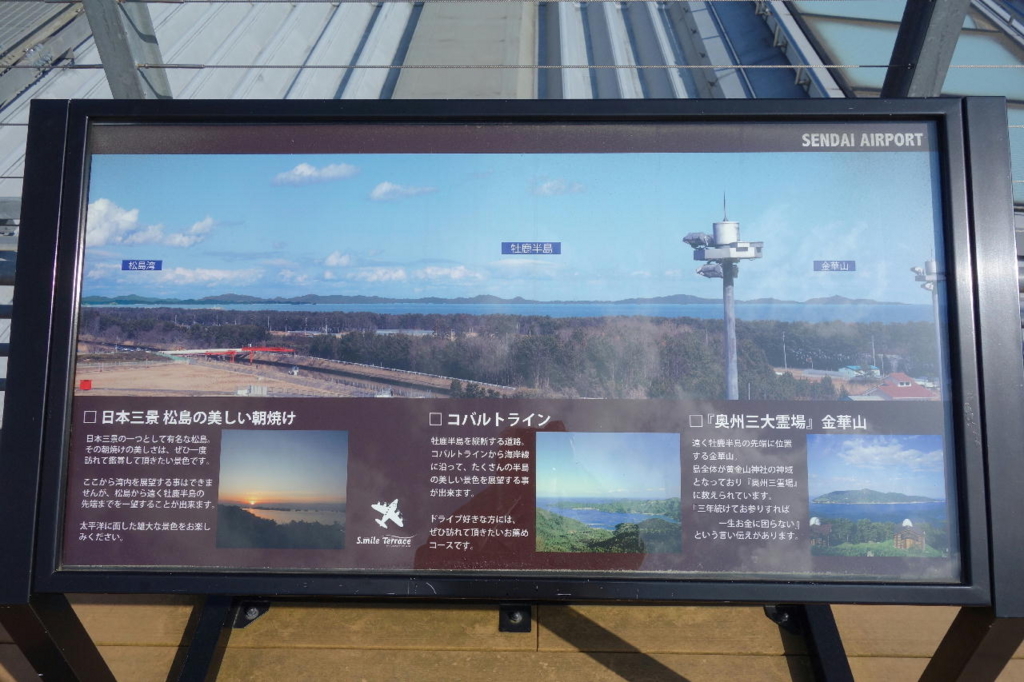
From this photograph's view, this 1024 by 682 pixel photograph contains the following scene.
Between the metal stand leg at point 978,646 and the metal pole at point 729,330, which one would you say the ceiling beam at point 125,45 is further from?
the metal stand leg at point 978,646

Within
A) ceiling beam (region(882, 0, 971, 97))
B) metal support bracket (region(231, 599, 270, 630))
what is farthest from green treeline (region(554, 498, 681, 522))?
ceiling beam (region(882, 0, 971, 97))

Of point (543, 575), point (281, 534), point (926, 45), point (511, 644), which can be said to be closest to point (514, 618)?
point (511, 644)

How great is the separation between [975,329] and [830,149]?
35 centimetres

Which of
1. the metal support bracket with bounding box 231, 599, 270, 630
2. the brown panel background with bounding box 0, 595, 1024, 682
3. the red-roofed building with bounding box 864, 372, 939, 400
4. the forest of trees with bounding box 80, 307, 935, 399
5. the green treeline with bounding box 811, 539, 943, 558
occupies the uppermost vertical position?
the forest of trees with bounding box 80, 307, 935, 399

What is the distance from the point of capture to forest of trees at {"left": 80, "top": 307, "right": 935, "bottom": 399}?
105cm

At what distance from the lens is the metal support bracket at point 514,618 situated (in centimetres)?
131

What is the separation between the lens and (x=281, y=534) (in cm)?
105

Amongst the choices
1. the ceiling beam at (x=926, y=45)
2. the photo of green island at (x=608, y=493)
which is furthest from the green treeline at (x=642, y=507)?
the ceiling beam at (x=926, y=45)

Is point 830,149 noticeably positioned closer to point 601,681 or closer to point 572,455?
point 572,455

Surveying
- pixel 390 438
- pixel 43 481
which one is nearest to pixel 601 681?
pixel 390 438

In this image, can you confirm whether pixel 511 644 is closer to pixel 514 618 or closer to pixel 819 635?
pixel 514 618

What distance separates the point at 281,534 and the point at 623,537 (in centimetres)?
52

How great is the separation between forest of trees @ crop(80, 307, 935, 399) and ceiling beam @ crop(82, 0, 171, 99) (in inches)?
26.2

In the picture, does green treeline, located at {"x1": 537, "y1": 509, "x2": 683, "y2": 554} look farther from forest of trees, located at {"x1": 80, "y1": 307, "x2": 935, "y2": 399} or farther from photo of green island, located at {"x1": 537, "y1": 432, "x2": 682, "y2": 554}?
forest of trees, located at {"x1": 80, "y1": 307, "x2": 935, "y2": 399}
